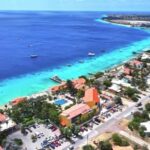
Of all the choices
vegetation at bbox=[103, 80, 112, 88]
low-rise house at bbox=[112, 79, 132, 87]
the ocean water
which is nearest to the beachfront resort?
vegetation at bbox=[103, 80, 112, 88]

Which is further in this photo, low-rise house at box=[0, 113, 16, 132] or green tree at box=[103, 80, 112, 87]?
green tree at box=[103, 80, 112, 87]

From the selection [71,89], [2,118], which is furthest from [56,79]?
[2,118]

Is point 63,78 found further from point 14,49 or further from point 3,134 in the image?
point 14,49

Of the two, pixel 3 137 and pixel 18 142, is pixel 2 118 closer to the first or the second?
pixel 3 137

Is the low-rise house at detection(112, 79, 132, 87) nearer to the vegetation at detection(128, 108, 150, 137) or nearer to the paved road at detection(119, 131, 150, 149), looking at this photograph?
the vegetation at detection(128, 108, 150, 137)

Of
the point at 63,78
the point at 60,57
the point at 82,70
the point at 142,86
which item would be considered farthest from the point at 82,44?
the point at 142,86

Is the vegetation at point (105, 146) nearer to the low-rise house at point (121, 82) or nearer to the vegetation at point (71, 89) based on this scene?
the vegetation at point (71, 89)
